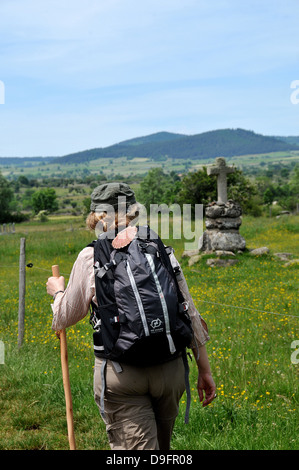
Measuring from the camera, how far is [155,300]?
2.90 m

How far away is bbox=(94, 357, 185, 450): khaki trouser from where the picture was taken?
305 centimetres

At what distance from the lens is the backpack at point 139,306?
2.88 metres

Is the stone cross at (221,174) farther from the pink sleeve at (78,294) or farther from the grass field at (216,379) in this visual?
the pink sleeve at (78,294)

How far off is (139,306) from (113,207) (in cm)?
76

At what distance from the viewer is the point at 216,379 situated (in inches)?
256

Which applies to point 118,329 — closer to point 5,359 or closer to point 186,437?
point 186,437

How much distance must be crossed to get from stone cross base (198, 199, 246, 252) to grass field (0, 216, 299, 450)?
4251 mm

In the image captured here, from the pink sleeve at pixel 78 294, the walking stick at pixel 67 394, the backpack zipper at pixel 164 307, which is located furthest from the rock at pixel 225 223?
the backpack zipper at pixel 164 307

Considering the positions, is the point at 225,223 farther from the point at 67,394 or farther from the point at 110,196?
the point at 110,196

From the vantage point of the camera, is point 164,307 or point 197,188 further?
point 197,188

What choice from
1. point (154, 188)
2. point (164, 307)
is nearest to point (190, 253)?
point (164, 307)

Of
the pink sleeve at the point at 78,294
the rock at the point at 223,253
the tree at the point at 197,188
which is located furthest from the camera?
the tree at the point at 197,188

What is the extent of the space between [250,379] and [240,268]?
9.67m

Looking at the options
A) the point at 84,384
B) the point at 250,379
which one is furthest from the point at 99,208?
the point at 250,379
